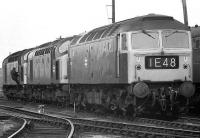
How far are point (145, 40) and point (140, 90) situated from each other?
1921 mm

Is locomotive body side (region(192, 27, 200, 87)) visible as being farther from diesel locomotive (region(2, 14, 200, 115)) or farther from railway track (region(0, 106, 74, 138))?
railway track (region(0, 106, 74, 138))

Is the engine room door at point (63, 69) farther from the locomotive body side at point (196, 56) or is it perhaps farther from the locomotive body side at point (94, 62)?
the locomotive body side at point (196, 56)

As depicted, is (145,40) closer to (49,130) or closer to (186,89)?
(186,89)

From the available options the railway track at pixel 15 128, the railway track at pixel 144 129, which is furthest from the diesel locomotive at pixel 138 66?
the railway track at pixel 15 128

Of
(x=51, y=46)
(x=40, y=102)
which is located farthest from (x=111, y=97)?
(x=40, y=102)

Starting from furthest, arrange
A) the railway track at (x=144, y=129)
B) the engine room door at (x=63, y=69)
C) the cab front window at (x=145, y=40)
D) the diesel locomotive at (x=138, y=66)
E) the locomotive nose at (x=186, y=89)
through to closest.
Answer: the engine room door at (x=63, y=69), the cab front window at (x=145, y=40), the diesel locomotive at (x=138, y=66), the locomotive nose at (x=186, y=89), the railway track at (x=144, y=129)

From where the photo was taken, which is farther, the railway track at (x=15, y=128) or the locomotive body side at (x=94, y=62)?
the locomotive body side at (x=94, y=62)

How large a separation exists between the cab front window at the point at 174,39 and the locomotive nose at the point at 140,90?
5.49ft

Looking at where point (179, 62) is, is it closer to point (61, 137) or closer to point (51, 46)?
point (61, 137)

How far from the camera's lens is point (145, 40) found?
56.6 ft

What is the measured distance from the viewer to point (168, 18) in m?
17.8

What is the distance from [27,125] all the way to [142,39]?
4.91 meters

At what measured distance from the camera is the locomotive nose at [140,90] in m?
16.4

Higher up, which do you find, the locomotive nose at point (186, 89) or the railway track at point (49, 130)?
the locomotive nose at point (186, 89)
